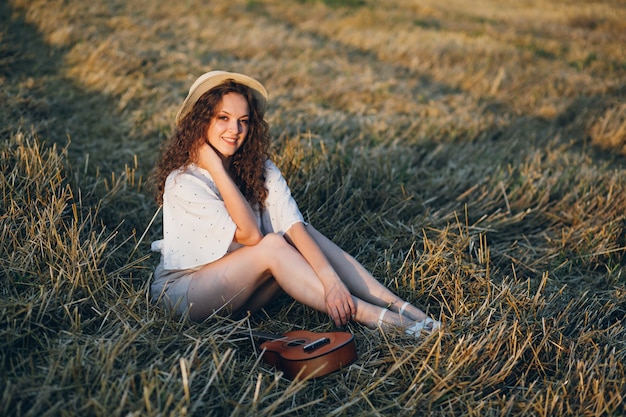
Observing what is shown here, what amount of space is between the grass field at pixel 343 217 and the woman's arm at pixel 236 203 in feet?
1.34

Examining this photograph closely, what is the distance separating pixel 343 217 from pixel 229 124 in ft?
3.96

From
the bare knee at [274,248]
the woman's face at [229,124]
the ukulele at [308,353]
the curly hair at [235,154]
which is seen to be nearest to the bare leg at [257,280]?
the bare knee at [274,248]

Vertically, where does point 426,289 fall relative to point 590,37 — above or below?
below

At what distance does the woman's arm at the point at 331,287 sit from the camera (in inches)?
99.0

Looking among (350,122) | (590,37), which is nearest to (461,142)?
(350,122)

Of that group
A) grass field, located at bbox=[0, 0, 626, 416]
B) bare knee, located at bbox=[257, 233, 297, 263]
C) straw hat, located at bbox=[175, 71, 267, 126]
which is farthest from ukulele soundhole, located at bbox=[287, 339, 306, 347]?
straw hat, located at bbox=[175, 71, 267, 126]

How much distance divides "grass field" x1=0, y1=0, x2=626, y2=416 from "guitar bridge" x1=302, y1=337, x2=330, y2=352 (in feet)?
0.55

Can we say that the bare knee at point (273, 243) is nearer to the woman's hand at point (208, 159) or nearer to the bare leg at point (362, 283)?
the bare leg at point (362, 283)

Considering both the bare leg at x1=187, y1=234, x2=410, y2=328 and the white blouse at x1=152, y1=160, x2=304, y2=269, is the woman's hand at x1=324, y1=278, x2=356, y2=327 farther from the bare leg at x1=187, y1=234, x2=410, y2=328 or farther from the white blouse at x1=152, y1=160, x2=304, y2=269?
the white blouse at x1=152, y1=160, x2=304, y2=269

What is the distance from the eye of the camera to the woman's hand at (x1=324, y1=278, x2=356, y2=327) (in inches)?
98.9

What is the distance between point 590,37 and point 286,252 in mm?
11608

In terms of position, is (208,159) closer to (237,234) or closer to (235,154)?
(235,154)

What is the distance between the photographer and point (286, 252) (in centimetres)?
254

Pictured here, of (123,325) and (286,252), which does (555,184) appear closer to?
(286,252)
